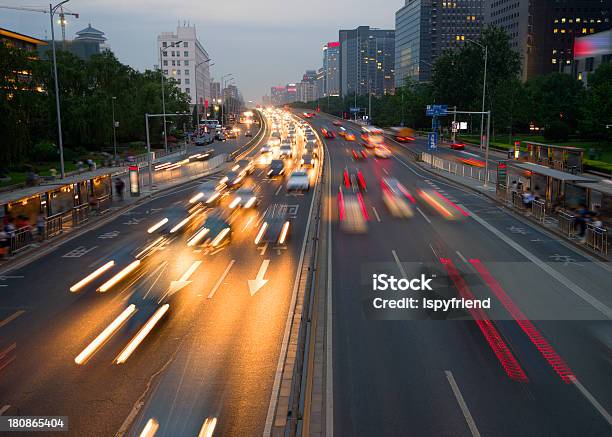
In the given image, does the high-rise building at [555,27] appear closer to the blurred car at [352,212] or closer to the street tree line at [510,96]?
the street tree line at [510,96]

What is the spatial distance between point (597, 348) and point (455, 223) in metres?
17.7

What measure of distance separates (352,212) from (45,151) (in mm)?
51500

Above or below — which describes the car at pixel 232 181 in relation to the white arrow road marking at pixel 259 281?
above

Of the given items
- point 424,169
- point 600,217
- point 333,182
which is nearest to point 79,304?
point 600,217

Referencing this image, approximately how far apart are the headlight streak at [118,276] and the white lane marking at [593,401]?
1543 centimetres

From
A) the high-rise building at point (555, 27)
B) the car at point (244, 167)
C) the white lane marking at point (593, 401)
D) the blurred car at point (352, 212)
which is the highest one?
the high-rise building at point (555, 27)

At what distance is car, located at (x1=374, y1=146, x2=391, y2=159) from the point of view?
247ft

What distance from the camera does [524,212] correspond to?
112 feet

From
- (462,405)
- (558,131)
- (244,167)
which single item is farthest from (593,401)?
(558,131)

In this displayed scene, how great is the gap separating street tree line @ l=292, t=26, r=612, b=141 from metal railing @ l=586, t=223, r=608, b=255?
5465cm

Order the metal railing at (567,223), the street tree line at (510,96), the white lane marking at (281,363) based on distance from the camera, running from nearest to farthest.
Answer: the white lane marking at (281,363) → the metal railing at (567,223) → the street tree line at (510,96)

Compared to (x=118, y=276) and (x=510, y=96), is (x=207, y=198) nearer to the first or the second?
(x=118, y=276)

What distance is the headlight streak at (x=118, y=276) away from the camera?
19.8 meters

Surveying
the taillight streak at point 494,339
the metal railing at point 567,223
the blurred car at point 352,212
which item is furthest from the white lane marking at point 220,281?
the metal railing at point 567,223
